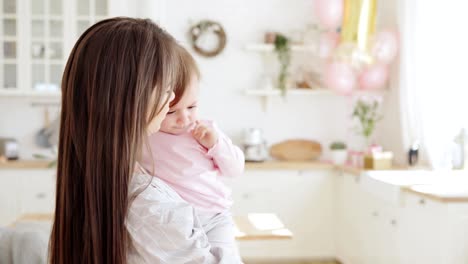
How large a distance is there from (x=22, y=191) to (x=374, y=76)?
9.21 ft

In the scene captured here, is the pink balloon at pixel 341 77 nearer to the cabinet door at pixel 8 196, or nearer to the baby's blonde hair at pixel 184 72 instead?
the cabinet door at pixel 8 196

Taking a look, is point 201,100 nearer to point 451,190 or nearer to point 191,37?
point 191,37

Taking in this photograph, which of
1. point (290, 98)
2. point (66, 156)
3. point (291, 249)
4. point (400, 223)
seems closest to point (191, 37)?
point (290, 98)

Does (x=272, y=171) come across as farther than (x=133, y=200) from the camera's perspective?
Yes

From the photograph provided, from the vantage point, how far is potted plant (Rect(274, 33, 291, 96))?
449 centimetres

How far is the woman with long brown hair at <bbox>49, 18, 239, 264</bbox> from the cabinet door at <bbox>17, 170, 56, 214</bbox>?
3.39 m

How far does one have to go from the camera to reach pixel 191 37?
4.61 m

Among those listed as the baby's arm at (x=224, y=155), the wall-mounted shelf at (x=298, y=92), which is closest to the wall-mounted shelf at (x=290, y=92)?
the wall-mounted shelf at (x=298, y=92)

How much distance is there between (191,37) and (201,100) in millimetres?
533

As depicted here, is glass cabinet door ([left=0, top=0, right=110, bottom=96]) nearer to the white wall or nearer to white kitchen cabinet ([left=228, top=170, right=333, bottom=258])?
the white wall

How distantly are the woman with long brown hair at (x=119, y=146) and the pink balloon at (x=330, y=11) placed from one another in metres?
3.53

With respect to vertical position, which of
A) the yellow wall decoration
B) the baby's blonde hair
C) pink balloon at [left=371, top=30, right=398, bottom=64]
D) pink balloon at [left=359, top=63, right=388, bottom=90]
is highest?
the yellow wall decoration

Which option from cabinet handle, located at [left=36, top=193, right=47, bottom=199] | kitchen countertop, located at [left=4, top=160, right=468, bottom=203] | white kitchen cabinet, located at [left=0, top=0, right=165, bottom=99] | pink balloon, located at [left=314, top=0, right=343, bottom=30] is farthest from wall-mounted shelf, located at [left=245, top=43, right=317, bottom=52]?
cabinet handle, located at [left=36, top=193, right=47, bottom=199]

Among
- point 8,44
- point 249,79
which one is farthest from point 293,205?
point 8,44
